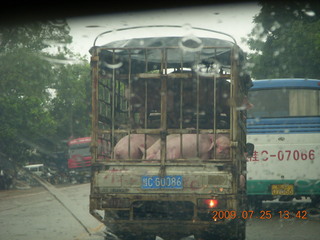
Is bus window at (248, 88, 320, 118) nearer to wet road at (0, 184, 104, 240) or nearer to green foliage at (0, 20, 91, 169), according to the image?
wet road at (0, 184, 104, 240)

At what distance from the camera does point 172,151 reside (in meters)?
7.39

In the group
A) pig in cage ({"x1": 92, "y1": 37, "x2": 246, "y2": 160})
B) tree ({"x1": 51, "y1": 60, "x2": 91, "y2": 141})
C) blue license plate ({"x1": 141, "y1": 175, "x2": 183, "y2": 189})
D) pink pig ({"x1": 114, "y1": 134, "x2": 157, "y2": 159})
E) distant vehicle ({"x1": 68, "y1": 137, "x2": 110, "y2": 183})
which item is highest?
pig in cage ({"x1": 92, "y1": 37, "x2": 246, "y2": 160})

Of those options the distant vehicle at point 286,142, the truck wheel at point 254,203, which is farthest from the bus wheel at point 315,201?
the truck wheel at point 254,203

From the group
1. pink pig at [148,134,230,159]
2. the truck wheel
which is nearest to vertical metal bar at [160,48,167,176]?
pink pig at [148,134,230,159]

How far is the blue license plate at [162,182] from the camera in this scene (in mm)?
6988

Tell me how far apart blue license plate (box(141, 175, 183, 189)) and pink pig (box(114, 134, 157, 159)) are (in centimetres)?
54

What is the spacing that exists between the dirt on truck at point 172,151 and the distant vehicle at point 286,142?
4343 mm

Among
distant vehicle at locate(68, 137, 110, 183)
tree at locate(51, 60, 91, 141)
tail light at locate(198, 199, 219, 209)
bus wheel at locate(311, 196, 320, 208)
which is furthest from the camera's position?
tree at locate(51, 60, 91, 141)

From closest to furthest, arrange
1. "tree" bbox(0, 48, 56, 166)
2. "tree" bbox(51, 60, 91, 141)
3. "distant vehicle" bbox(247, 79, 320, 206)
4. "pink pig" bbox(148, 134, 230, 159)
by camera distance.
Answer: "pink pig" bbox(148, 134, 230, 159) < "distant vehicle" bbox(247, 79, 320, 206) < "tree" bbox(0, 48, 56, 166) < "tree" bbox(51, 60, 91, 141)

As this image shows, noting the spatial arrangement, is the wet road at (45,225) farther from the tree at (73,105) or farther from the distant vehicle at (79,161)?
the tree at (73,105)

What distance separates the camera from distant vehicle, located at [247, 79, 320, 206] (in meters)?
12.2

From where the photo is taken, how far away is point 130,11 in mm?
12648

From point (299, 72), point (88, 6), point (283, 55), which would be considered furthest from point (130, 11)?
point (283, 55)

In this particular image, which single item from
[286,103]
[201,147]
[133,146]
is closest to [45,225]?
[133,146]
